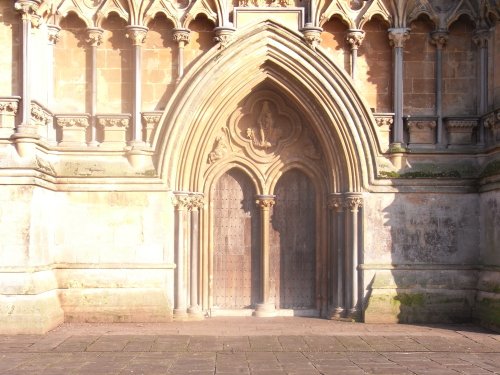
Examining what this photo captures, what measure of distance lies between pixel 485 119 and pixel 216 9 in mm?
5285

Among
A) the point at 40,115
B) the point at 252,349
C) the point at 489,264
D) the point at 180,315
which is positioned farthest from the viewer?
the point at 180,315

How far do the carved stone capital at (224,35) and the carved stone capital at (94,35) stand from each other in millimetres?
2130

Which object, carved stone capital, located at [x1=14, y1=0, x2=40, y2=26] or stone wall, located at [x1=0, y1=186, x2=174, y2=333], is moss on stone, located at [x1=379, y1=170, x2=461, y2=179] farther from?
carved stone capital, located at [x1=14, y1=0, x2=40, y2=26]

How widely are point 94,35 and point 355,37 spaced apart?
4.79 metres

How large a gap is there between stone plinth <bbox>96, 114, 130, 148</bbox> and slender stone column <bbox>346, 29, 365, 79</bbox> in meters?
4.26

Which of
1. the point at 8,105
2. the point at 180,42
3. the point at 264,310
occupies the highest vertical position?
the point at 180,42

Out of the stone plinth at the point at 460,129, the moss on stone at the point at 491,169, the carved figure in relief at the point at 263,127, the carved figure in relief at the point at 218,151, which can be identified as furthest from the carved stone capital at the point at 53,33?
the moss on stone at the point at 491,169

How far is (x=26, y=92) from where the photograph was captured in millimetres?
12492

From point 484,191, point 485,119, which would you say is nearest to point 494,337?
point 484,191

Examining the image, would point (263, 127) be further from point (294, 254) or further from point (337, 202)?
point (294, 254)

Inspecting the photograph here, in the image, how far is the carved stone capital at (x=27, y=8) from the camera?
12.5 metres

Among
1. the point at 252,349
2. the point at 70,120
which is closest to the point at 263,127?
the point at 70,120

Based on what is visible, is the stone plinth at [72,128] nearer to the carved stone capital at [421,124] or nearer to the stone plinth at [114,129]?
the stone plinth at [114,129]

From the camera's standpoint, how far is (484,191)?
1355cm
